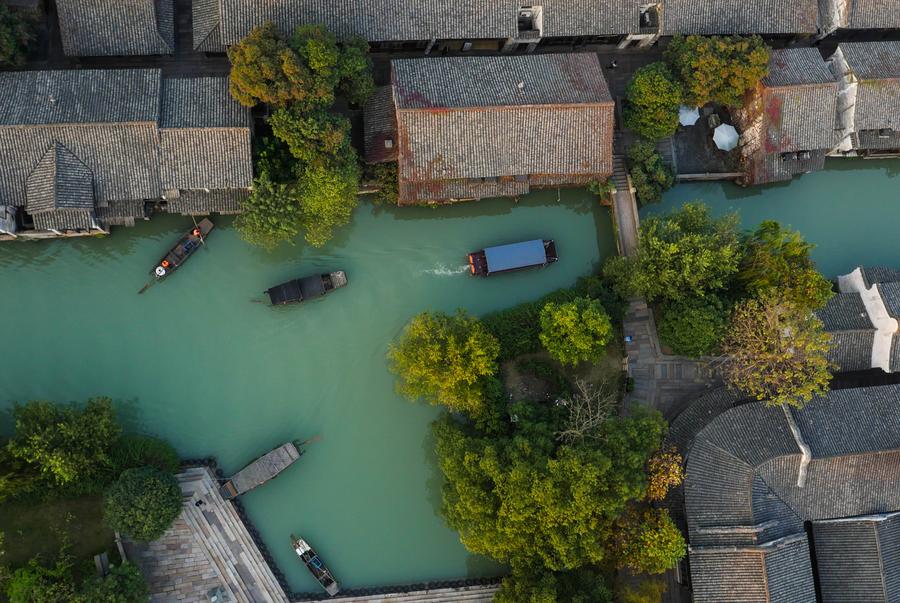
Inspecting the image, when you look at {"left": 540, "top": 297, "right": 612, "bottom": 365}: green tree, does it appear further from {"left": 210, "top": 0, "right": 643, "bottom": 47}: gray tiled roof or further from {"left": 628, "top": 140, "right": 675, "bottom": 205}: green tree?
{"left": 210, "top": 0, "right": 643, "bottom": 47}: gray tiled roof

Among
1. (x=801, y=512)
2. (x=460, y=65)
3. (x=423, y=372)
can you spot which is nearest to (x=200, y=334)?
(x=423, y=372)

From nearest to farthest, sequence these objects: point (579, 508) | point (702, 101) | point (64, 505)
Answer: point (579, 508)
point (64, 505)
point (702, 101)

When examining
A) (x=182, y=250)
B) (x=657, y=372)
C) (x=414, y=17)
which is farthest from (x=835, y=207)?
(x=182, y=250)

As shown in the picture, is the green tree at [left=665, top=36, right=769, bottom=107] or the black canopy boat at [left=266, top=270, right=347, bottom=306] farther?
the black canopy boat at [left=266, top=270, right=347, bottom=306]

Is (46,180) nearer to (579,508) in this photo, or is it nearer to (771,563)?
(579,508)

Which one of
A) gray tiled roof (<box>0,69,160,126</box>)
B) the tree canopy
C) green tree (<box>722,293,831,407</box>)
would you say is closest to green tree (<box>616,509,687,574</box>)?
green tree (<box>722,293,831,407</box>)
